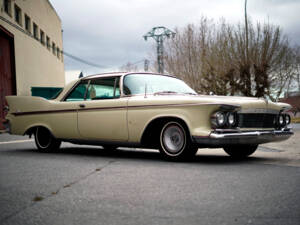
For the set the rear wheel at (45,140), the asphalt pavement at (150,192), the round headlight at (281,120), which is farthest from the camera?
the rear wheel at (45,140)

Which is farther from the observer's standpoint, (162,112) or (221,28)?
(221,28)

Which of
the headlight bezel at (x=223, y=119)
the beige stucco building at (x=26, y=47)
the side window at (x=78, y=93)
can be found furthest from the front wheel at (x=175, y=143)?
the beige stucco building at (x=26, y=47)

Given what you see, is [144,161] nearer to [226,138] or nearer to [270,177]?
[226,138]

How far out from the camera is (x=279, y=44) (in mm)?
Result: 22281

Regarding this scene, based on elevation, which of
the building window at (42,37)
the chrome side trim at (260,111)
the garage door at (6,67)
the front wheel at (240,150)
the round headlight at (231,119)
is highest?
the building window at (42,37)

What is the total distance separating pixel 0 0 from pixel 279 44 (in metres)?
14.7

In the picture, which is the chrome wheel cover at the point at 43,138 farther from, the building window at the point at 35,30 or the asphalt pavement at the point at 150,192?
the building window at the point at 35,30

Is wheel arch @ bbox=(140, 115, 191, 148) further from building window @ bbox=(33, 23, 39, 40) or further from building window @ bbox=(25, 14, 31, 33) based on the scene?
building window @ bbox=(33, 23, 39, 40)

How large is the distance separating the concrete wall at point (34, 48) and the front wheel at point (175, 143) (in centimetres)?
1544

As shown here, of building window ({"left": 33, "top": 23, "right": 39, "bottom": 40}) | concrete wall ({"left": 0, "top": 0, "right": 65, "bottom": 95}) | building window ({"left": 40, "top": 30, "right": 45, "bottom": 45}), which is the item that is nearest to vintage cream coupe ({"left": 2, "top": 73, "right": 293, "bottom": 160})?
concrete wall ({"left": 0, "top": 0, "right": 65, "bottom": 95})

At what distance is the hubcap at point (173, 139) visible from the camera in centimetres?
612

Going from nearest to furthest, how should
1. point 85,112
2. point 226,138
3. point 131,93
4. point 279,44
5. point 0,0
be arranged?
point 226,138 → point 131,93 → point 85,112 → point 0,0 → point 279,44

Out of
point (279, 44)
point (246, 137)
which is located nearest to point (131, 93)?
point (246, 137)

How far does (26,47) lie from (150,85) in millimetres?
18828
